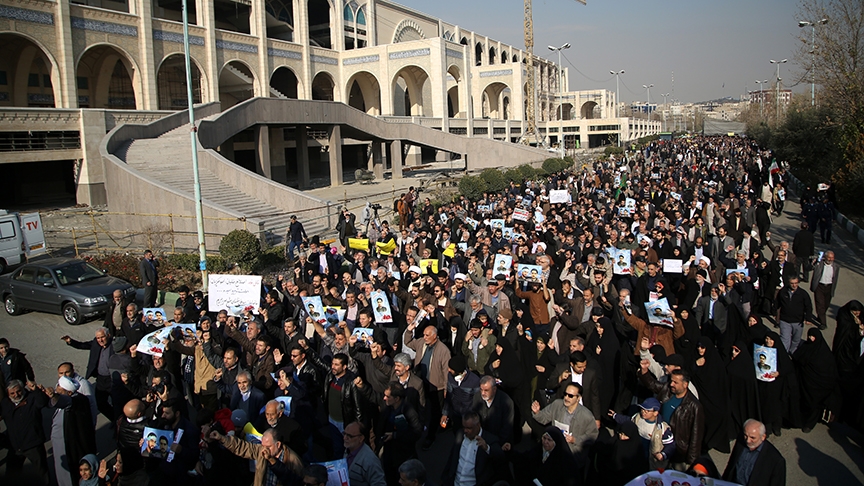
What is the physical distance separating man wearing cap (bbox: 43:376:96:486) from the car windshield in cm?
772

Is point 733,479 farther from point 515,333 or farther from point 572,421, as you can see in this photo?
point 515,333

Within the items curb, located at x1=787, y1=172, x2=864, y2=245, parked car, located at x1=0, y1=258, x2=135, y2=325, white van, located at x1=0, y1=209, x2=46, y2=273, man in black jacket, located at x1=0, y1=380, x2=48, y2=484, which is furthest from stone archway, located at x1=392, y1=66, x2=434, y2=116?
man in black jacket, located at x1=0, y1=380, x2=48, y2=484

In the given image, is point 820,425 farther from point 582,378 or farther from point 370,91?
point 370,91

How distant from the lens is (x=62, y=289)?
12711 millimetres

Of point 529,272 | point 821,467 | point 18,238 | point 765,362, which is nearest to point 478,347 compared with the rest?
point 765,362

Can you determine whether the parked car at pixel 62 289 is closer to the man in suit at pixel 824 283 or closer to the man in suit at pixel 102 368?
the man in suit at pixel 102 368

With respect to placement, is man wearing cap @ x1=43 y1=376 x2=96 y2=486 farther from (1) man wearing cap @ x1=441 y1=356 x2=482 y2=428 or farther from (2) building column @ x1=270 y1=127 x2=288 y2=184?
(2) building column @ x1=270 y1=127 x2=288 y2=184

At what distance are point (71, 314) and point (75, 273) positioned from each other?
1.16 m

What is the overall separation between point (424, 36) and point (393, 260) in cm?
5525

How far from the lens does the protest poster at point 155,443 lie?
5.37m

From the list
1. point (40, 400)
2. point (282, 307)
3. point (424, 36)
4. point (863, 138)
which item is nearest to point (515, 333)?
point (282, 307)

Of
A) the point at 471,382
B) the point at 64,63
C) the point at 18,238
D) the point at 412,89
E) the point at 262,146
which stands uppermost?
the point at 412,89

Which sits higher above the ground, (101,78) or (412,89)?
(412,89)

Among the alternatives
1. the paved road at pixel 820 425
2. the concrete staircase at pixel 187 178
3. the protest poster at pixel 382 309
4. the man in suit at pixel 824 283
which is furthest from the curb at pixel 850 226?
the concrete staircase at pixel 187 178
